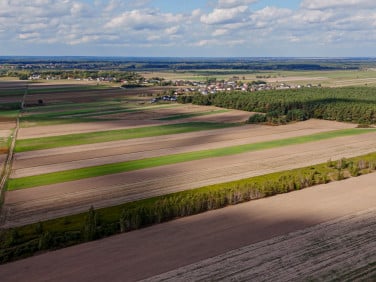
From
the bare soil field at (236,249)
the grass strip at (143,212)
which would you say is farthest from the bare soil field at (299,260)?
the grass strip at (143,212)

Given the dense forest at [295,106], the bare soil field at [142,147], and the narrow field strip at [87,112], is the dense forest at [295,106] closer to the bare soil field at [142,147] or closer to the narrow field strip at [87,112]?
the bare soil field at [142,147]

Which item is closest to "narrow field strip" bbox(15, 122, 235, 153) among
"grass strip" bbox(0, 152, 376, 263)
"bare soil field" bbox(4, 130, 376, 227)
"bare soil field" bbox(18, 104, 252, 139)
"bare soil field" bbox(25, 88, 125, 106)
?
"bare soil field" bbox(18, 104, 252, 139)

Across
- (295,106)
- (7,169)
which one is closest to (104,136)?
(7,169)

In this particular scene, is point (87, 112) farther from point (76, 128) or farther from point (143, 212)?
point (143, 212)

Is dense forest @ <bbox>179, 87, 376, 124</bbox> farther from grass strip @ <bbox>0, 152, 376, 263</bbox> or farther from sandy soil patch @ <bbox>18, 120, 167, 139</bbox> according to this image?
grass strip @ <bbox>0, 152, 376, 263</bbox>

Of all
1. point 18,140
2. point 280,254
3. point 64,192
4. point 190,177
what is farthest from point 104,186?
point 18,140

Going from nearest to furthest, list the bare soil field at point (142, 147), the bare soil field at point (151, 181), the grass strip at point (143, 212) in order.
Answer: the grass strip at point (143, 212)
the bare soil field at point (151, 181)
the bare soil field at point (142, 147)

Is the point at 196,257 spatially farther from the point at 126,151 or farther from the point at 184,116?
the point at 184,116
